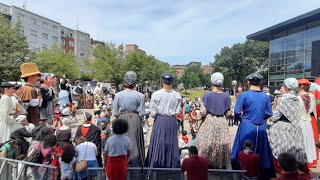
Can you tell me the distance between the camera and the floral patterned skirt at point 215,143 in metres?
4.85

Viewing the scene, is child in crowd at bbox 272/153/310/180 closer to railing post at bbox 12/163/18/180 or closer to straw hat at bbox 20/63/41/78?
railing post at bbox 12/163/18/180

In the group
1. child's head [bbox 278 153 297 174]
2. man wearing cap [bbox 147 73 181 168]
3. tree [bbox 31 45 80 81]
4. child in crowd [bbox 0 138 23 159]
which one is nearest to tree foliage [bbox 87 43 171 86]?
tree [bbox 31 45 80 81]

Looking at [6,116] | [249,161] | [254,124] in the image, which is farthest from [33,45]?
[249,161]

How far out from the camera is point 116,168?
4211 millimetres

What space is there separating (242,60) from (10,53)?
180ft

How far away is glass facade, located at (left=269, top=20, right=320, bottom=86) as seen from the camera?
3372cm

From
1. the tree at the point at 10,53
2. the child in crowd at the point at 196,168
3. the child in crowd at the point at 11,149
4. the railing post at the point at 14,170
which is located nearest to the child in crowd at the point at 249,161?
the child in crowd at the point at 196,168

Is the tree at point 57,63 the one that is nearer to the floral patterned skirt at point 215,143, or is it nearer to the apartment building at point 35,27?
the apartment building at point 35,27

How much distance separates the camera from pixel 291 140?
201 inches

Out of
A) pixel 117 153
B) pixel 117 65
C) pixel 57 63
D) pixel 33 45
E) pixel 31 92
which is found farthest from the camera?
pixel 33 45

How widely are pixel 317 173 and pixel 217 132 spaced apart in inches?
91.8

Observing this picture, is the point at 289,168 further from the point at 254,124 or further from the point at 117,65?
the point at 117,65

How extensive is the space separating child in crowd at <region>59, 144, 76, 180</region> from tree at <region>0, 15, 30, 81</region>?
2506cm

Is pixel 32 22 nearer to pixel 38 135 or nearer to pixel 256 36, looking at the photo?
pixel 256 36
